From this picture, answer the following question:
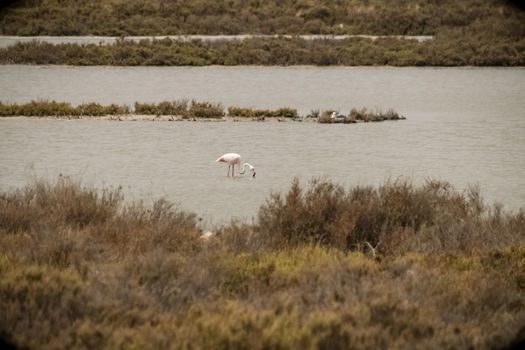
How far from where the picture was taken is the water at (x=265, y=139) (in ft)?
65.8

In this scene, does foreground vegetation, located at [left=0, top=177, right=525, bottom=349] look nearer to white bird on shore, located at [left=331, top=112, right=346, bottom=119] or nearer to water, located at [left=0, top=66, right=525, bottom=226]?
water, located at [left=0, top=66, right=525, bottom=226]

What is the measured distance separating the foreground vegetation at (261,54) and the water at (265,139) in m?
3.89

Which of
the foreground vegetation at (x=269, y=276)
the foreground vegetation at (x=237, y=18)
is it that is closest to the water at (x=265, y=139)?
the foreground vegetation at (x=269, y=276)

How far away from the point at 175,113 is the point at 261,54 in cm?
2129

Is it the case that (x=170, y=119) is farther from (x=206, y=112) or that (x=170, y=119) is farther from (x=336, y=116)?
(x=336, y=116)

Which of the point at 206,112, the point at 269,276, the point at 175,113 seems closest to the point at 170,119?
the point at 175,113

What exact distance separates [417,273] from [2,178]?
12.2 m

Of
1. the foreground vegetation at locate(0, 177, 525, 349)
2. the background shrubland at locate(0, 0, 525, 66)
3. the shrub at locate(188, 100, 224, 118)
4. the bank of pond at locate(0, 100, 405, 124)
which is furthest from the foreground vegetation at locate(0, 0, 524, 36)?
the foreground vegetation at locate(0, 177, 525, 349)

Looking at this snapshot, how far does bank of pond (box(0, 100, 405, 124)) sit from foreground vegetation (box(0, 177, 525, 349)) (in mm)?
17414

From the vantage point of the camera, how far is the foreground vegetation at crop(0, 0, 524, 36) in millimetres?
67188

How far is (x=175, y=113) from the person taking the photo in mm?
31703

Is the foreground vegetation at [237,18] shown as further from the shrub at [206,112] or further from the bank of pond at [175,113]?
the shrub at [206,112]

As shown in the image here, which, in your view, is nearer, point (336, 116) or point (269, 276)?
point (269, 276)

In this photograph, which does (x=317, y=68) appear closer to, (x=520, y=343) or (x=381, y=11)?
(x=381, y=11)
